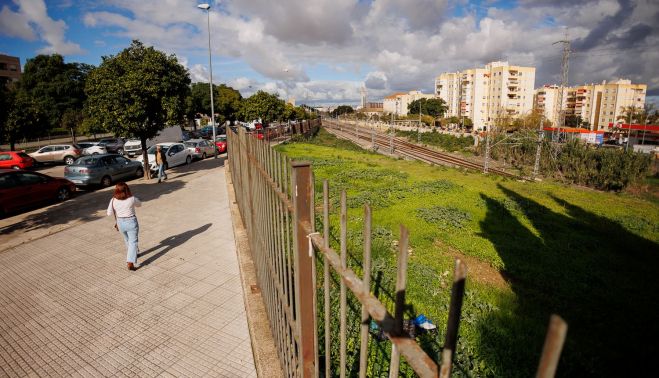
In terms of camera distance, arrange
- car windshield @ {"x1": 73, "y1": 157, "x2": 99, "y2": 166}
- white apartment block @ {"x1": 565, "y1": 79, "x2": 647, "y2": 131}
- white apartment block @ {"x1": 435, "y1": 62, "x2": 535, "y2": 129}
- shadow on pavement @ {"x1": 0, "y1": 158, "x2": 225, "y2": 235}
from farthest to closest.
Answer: white apartment block @ {"x1": 565, "y1": 79, "x2": 647, "y2": 131} → white apartment block @ {"x1": 435, "y1": 62, "x2": 535, "y2": 129} → car windshield @ {"x1": 73, "y1": 157, "x2": 99, "y2": 166} → shadow on pavement @ {"x1": 0, "y1": 158, "x2": 225, "y2": 235}

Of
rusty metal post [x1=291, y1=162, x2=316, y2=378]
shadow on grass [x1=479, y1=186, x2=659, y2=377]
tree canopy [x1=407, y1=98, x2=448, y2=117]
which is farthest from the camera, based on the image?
tree canopy [x1=407, y1=98, x2=448, y2=117]

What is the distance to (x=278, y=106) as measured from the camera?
43781 mm

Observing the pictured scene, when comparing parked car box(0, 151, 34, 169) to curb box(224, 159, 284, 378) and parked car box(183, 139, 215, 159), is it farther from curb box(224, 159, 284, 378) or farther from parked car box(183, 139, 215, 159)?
A: curb box(224, 159, 284, 378)

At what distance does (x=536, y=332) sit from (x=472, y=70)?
110 meters

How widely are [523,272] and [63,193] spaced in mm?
14520

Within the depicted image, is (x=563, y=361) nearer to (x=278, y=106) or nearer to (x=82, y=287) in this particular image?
(x=82, y=287)

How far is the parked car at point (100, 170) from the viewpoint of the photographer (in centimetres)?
1449

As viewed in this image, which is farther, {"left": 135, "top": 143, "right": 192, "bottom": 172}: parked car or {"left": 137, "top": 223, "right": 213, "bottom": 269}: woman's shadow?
{"left": 135, "top": 143, "right": 192, "bottom": 172}: parked car

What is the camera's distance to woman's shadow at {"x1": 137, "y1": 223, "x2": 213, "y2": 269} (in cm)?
696

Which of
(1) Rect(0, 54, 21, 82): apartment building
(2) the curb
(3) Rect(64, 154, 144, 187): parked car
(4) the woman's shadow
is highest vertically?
(1) Rect(0, 54, 21, 82): apartment building

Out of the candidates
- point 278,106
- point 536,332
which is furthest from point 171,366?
point 278,106

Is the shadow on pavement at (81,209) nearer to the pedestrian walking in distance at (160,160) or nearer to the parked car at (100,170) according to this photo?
the pedestrian walking in distance at (160,160)

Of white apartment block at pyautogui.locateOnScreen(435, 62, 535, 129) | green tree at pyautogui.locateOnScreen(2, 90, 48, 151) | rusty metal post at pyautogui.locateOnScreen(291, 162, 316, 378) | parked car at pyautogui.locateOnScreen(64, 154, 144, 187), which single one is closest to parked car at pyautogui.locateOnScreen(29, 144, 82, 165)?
green tree at pyautogui.locateOnScreen(2, 90, 48, 151)

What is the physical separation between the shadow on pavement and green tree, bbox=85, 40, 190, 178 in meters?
2.52
